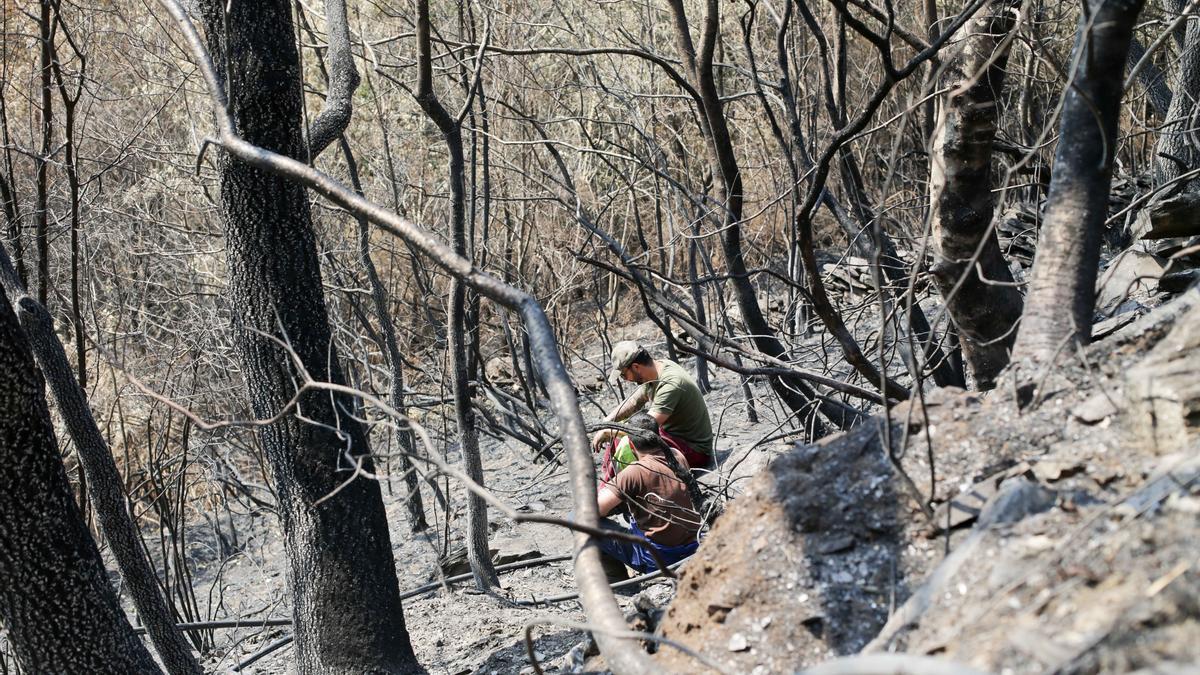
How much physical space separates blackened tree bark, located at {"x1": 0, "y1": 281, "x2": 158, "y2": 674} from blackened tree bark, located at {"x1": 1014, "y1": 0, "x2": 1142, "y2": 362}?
3427mm

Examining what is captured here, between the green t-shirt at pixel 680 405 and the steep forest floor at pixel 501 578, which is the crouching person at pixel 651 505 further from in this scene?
the green t-shirt at pixel 680 405

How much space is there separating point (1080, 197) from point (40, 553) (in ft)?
12.4

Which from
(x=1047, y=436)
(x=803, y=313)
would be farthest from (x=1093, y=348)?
(x=803, y=313)

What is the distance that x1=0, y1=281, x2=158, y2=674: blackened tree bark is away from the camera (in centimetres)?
375

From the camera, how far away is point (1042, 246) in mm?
2781

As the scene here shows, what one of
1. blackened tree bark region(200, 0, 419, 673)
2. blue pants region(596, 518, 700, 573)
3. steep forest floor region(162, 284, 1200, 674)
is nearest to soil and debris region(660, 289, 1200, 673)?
steep forest floor region(162, 284, 1200, 674)

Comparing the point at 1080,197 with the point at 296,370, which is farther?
the point at 296,370

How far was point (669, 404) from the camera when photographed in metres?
6.09

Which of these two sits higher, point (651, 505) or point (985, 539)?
point (985, 539)

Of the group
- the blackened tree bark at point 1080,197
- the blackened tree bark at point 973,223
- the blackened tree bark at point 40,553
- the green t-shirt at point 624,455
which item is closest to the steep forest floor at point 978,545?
the blackened tree bark at point 1080,197

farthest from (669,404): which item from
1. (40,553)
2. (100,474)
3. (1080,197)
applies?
(1080,197)

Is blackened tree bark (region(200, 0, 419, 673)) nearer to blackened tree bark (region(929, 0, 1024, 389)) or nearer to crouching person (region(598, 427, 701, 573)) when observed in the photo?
crouching person (region(598, 427, 701, 573))

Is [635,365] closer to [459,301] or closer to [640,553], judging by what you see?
[640,553]

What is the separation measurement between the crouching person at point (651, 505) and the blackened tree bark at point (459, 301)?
69 cm
